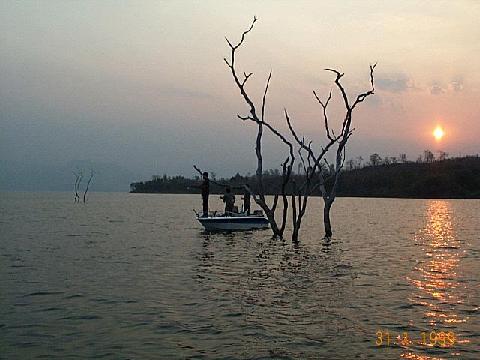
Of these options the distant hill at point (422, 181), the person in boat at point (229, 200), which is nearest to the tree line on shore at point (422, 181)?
the distant hill at point (422, 181)

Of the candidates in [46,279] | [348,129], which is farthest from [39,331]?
[348,129]

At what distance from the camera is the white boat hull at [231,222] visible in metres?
36.3

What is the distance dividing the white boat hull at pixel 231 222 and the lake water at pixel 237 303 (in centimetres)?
820

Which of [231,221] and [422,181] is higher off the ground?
[422,181]

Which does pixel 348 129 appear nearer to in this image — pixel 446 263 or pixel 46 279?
pixel 446 263

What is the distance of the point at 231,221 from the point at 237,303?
2205cm

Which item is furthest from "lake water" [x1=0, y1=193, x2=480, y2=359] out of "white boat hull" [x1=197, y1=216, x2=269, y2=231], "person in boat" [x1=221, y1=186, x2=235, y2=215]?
"person in boat" [x1=221, y1=186, x2=235, y2=215]

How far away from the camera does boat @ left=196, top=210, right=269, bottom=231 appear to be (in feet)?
119
